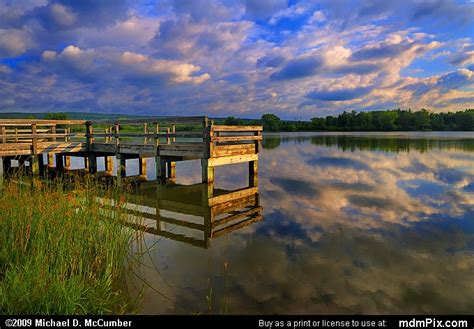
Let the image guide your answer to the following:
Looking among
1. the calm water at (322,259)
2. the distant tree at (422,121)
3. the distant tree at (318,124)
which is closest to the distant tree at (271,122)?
the distant tree at (318,124)

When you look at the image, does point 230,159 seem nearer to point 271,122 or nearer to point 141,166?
point 141,166

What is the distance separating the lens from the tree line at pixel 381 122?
9444 centimetres

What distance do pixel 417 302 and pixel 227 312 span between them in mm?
2370

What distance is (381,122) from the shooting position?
95.2 meters

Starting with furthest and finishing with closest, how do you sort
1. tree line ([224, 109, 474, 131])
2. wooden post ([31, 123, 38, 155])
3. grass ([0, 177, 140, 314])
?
tree line ([224, 109, 474, 131]), wooden post ([31, 123, 38, 155]), grass ([0, 177, 140, 314])

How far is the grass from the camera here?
11.7 feet

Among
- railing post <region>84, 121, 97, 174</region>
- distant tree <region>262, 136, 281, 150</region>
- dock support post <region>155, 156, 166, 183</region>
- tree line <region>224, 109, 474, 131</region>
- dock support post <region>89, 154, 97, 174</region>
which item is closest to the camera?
dock support post <region>155, 156, 166, 183</region>

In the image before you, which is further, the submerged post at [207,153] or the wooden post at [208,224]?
the submerged post at [207,153]

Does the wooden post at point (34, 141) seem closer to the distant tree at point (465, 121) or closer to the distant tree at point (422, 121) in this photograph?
the distant tree at point (422, 121)

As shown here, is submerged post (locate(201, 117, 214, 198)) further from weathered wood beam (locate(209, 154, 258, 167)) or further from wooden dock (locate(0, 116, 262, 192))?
weathered wood beam (locate(209, 154, 258, 167))

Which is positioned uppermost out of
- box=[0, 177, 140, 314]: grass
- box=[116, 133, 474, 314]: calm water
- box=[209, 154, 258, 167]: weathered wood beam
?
box=[209, 154, 258, 167]: weathered wood beam

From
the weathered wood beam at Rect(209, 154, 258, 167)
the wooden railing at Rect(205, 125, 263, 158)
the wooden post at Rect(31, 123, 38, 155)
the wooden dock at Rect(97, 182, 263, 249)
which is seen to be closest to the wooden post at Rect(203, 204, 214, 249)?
the wooden dock at Rect(97, 182, 263, 249)

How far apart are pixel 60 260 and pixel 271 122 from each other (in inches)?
3932
